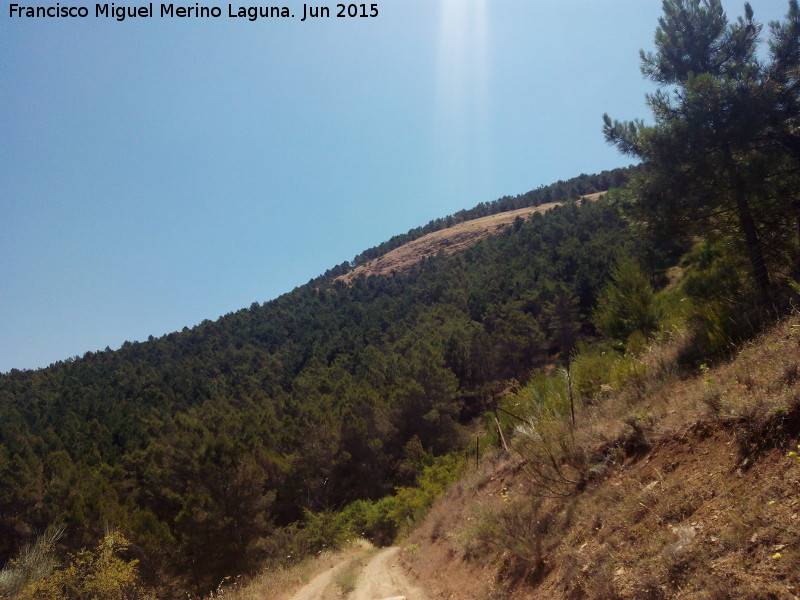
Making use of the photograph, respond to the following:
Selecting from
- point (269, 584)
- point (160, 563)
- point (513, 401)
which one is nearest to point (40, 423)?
point (160, 563)

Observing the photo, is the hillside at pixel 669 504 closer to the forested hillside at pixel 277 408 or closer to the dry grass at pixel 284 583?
the dry grass at pixel 284 583

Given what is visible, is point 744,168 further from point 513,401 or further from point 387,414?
point 387,414

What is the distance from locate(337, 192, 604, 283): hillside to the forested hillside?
23.9 m

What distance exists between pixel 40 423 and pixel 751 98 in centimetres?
6410

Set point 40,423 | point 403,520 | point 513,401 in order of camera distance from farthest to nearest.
Answer: point 40,423
point 403,520
point 513,401

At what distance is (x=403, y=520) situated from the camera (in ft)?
60.3

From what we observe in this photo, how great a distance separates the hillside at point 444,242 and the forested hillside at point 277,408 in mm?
23867

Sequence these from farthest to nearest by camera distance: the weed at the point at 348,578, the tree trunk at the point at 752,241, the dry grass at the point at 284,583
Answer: the dry grass at the point at 284,583 < the weed at the point at 348,578 < the tree trunk at the point at 752,241

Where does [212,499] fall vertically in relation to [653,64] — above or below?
below

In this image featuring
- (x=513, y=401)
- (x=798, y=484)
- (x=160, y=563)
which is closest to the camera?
(x=798, y=484)

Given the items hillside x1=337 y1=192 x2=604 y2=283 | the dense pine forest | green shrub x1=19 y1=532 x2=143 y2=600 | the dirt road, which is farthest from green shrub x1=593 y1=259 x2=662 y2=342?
hillside x1=337 y1=192 x2=604 y2=283

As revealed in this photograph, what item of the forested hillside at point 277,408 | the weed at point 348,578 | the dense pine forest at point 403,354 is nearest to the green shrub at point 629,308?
the dense pine forest at point 403,354

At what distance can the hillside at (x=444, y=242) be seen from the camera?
103m

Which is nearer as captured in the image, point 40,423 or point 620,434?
point 620,434
